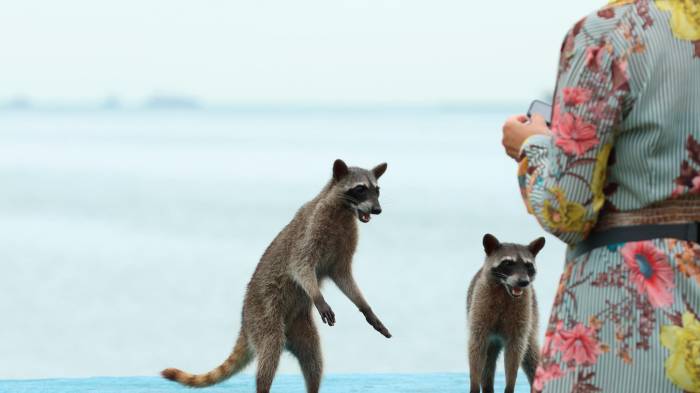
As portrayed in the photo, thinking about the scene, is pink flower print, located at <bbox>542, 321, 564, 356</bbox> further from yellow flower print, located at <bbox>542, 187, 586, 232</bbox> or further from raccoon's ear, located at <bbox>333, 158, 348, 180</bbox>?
raccoon's ear, located at <bbox>333, 158, 348, 180</bbox>

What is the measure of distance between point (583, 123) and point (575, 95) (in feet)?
0.15

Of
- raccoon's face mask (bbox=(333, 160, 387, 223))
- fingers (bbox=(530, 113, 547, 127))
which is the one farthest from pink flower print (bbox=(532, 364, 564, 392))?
raccoon's face mask (bbox=(333, 160, 387, 223))

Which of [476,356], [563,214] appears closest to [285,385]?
[476,356]

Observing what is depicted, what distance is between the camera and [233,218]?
16938mm

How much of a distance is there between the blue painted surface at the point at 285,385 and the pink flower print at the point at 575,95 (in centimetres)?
235

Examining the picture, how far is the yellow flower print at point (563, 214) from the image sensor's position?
6.48ft

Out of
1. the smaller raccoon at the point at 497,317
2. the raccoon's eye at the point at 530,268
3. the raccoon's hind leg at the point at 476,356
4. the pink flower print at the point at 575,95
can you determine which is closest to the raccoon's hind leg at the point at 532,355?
the smaller raccoon at the point at 497,317

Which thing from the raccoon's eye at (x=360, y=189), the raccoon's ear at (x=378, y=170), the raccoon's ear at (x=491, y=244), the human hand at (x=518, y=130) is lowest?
the raccoon's ear at (x=491, y=244)

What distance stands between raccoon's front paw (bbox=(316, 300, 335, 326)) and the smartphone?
4.78 ft

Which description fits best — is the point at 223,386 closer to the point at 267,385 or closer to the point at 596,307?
the point at 267,385

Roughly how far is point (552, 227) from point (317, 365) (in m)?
2.04

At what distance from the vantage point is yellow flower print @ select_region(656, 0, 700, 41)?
1.95 metres

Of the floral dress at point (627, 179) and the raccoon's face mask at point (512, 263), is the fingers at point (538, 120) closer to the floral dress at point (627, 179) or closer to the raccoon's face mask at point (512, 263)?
the floral dress at point (627, 179)

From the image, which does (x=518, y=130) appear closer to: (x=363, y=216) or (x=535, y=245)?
(x=535, y=245)
